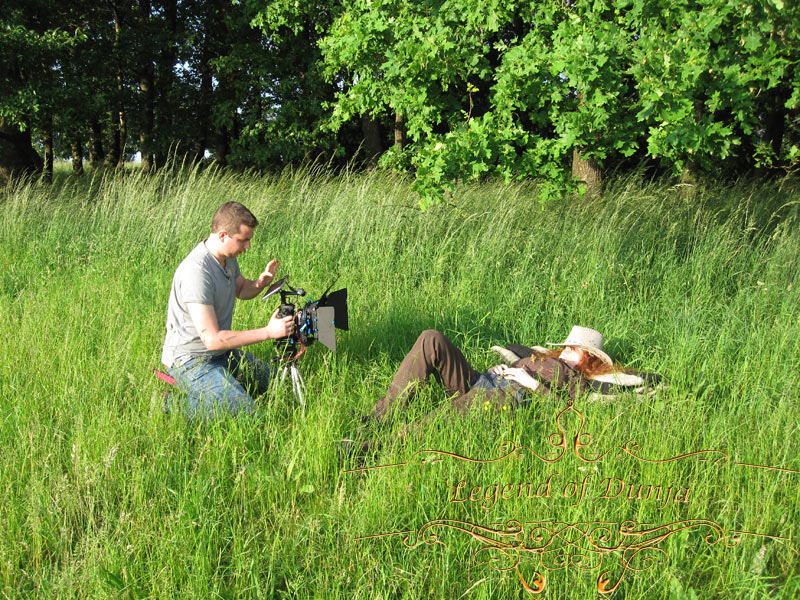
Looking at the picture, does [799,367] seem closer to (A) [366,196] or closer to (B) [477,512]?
(B) [477,512]

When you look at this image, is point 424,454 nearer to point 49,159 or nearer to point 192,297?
point 192,297

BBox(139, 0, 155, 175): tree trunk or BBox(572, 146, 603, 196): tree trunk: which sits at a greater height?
BBox(139, 0, 155, 175): tree trunk

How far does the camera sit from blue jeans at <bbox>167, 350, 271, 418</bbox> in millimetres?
3271

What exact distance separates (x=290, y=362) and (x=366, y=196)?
385 centimetres

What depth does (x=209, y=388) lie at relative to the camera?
344 cm

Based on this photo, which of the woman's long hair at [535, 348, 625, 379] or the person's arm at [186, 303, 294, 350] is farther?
the woman's long hair at [535, 348, 625, 379]

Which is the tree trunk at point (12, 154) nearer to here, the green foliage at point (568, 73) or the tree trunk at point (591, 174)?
the green foliage at point (568, 73)

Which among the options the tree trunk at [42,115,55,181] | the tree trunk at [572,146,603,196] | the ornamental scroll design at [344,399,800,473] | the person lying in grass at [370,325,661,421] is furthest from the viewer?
the tree trunk at [42,115,55,181]

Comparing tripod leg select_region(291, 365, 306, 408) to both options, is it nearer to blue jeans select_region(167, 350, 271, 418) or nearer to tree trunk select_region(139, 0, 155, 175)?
blue jeans select_region(167, 350, 271, 418)

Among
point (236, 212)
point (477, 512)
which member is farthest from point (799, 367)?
point (236, 212)

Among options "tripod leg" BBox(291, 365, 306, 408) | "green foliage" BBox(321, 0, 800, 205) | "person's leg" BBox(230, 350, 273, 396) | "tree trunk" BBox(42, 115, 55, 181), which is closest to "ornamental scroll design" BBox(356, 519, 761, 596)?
"tripod leg" BBox(291, 365, 306, 408)

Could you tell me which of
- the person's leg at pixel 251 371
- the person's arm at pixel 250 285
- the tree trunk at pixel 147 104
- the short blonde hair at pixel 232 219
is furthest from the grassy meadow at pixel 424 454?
the tree trunk at pixel 147 104

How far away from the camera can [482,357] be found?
4.45 metres

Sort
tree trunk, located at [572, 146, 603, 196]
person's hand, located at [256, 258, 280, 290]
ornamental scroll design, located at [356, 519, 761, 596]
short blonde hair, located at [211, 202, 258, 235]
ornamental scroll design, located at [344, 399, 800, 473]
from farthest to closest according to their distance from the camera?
tree trunk, located at [572, 146, 603, 196] < person's hand, located at [256, 258, 280, 290] < short blonde hair, located at [211, 202, 258, 235] < ornamental scroll design, located at [344, 399, 800, 473] < ornamental scroll design, located at [356, 519, 761, 596]
